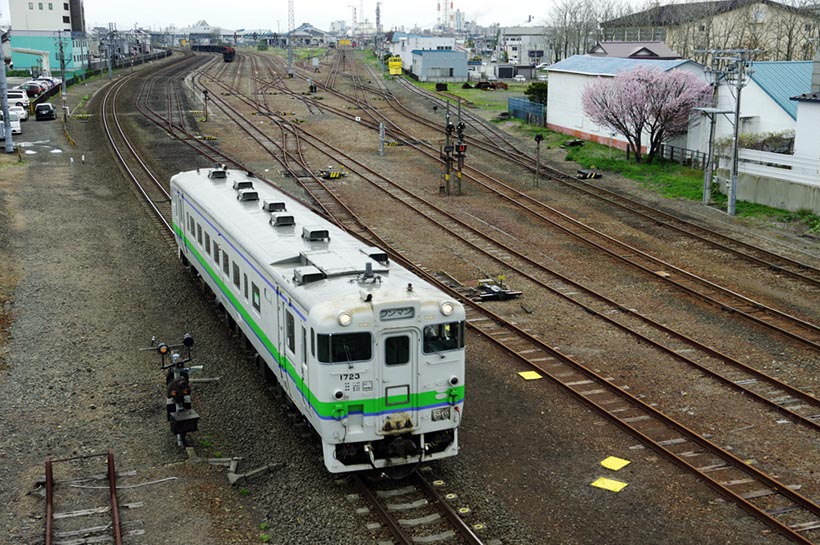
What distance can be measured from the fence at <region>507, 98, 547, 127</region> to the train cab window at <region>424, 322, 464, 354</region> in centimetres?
4310

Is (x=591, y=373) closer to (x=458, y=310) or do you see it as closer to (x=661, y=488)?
(x=661, y=488)

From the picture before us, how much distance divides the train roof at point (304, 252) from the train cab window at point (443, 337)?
1.38 feet

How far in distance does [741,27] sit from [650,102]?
50248 millimetres

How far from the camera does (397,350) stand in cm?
1173

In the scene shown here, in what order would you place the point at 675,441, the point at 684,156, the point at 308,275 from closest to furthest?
the point at 308,275 → the point at 675,441 → the point at 684,156

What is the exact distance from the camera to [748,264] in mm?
24344

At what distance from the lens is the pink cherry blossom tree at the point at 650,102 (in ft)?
125

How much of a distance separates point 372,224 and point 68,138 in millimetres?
24428

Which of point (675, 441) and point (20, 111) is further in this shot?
point (20, 111)

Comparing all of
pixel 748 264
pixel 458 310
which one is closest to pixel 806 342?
pixel 748 264

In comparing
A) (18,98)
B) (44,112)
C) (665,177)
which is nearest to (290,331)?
(665,177)

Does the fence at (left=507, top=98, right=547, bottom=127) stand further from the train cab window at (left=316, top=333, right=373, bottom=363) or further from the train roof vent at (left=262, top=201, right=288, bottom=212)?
the train cab window at (left=316, top=333, right=373, bottom=363)

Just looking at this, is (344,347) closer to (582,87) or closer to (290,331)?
(290,331)

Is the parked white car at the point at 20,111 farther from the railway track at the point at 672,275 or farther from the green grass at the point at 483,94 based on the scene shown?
the railway track at the point at 672,275
